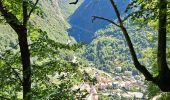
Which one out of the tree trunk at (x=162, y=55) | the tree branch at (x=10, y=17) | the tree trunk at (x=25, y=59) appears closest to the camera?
the tree trunk at (x=162, y=55)

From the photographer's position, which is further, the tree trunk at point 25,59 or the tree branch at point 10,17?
the tree trunk at point 25,59

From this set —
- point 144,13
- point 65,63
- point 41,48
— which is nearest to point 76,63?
point 65,63

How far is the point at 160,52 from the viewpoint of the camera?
32.0 ft

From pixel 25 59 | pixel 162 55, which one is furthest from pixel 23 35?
pixel 162 55

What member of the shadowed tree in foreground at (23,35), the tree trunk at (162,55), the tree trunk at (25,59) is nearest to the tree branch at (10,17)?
the shadowed tree in foreground at (23,35)

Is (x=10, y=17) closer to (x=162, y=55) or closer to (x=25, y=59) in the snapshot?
(x=25, y=59)

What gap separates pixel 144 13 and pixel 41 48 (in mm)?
5802

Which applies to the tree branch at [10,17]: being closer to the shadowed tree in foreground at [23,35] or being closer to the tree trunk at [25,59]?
the shadowed tree in foreground at [23,35]

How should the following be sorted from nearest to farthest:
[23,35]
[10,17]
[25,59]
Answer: [10,17]
[23,35]
[25,59]

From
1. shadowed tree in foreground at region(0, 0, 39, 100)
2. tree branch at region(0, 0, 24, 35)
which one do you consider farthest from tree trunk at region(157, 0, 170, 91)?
tree branch at region(0, 0, 24, 35)

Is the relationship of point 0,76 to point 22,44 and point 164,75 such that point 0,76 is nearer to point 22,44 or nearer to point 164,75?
point 22,44

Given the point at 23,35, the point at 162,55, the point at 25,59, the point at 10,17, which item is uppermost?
the point at 10,17

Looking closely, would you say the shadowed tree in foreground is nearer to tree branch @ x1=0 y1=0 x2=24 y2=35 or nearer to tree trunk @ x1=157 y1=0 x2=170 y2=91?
tree branch @ x1=0 y1=0 x2=24 y2=35

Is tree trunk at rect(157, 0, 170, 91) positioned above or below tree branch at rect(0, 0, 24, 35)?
below
